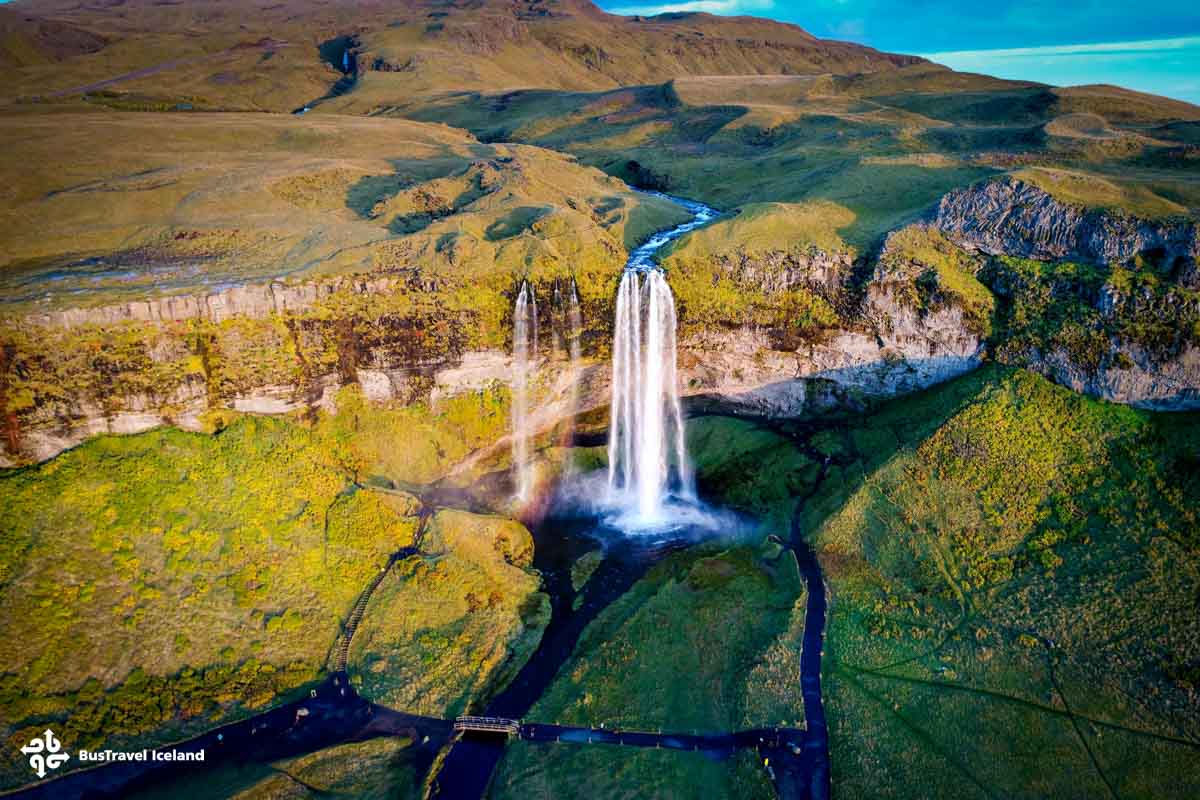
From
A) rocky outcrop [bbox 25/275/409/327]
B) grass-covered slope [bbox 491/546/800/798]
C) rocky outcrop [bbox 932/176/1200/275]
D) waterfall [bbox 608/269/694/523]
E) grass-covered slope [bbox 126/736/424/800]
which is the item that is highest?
rocky outcrop [bbox 932/176/1200/275]

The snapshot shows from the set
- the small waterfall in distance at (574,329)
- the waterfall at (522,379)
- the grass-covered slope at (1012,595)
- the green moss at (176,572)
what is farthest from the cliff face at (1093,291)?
the green moss at (176,572)

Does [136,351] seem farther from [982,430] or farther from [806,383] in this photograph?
[982,430]

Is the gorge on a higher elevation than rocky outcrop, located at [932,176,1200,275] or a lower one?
lower

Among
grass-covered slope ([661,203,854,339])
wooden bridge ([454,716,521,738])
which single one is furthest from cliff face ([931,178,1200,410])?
wooden bridge ([454,716,521,738])

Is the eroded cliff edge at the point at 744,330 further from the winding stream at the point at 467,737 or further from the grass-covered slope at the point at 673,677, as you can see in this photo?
the winding stream at the point at 467,737

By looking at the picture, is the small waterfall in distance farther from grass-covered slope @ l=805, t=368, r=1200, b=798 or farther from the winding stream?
grass-covered slope @ l=805, t=368, r=1200, b=798

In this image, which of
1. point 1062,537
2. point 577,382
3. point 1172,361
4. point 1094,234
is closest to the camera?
point 1062,537

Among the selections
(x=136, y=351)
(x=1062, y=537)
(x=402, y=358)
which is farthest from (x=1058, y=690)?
(x=136, y=351)
